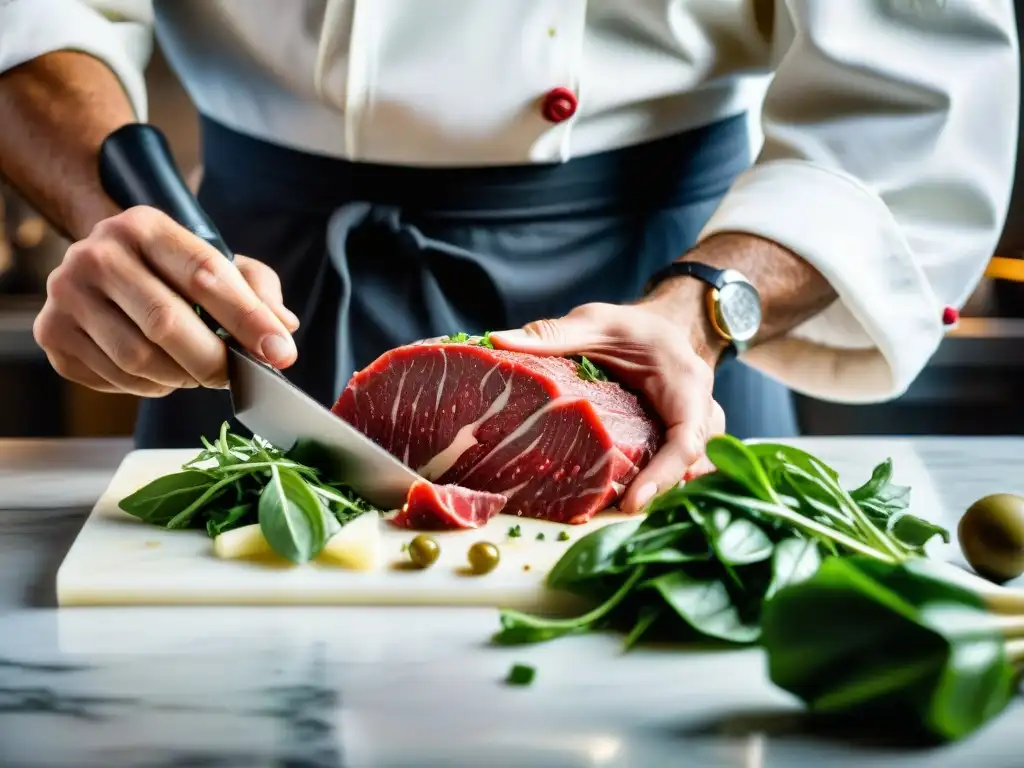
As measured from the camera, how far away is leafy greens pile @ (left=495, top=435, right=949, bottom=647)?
1010mm

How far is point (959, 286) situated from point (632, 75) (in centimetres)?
54

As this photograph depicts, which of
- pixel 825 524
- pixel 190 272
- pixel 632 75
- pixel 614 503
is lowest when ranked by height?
pixel 614 503

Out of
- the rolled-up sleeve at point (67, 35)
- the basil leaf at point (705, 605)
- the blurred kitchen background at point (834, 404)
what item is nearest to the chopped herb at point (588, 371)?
the basil leaf at point (705, 605)

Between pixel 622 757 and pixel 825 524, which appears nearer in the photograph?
pixel 622 757

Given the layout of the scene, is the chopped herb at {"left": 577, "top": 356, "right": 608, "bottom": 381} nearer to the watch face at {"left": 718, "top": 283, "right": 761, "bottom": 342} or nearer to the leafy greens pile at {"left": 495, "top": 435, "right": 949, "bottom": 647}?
the watch face at {"left": 718, "top": 283, "right": 761, "bottom": 342}

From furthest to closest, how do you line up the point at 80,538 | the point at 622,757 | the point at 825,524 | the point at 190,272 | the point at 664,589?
the point at 190,272
the point at 80,538
the point at 825,524
the point at 664,589
the point at 622,757

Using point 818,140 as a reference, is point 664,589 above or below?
below

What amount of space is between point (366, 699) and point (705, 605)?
28 centimetres

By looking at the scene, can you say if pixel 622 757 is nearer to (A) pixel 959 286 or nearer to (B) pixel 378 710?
(B) pixel 378 710

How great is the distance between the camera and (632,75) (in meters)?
1.69

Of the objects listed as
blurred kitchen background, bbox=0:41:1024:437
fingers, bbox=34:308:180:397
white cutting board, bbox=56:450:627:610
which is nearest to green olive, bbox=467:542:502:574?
white cutting board, bbox=56:450:627:610

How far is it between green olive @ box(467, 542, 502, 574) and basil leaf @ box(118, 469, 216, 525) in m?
0.32

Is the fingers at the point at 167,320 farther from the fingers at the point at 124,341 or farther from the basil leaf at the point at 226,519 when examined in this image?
the basil leaf at the point at 226,519

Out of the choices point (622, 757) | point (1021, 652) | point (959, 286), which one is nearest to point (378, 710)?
point (622, 757)
